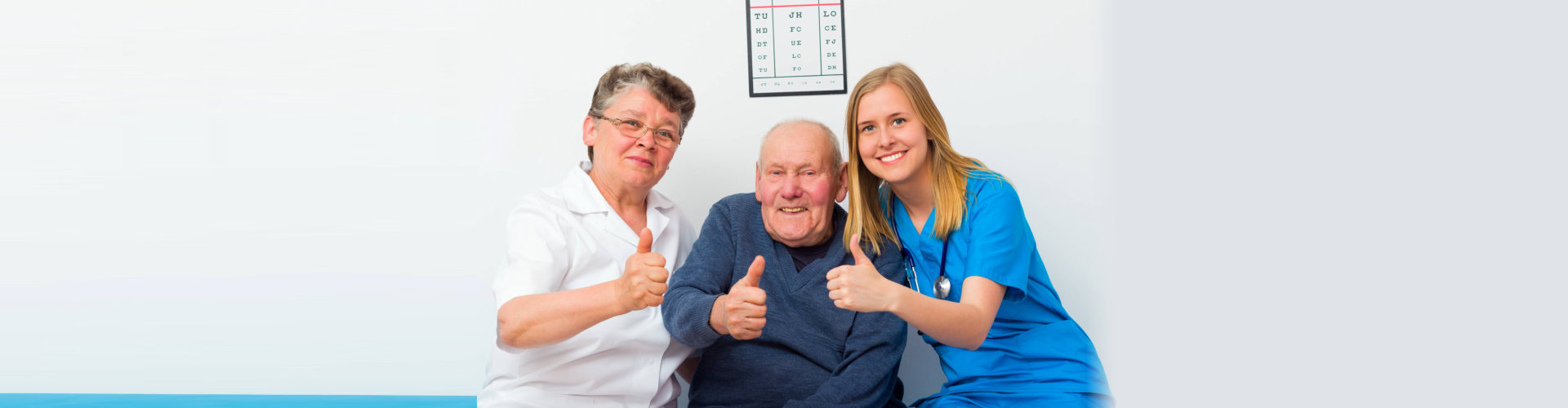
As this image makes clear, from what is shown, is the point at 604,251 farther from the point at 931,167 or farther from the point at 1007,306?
the point at 1007,306

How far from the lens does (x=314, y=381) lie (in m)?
2.60

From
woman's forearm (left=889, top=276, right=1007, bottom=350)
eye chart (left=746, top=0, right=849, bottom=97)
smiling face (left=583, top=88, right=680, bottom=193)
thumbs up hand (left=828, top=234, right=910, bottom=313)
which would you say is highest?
eye chart (left=746, top=0, right=849, bottom=97)

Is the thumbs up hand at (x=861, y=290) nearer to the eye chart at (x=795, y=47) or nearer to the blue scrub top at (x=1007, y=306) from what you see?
the blue scrub top at (x=1007, y=306)

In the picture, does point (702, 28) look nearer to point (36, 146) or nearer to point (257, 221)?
point (257, 221)

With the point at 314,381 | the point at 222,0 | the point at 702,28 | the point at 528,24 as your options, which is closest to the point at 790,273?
the point at 702,28

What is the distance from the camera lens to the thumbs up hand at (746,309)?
1.41m

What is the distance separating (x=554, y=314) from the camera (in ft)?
5.02

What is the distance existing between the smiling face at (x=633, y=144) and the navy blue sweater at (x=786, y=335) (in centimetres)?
19

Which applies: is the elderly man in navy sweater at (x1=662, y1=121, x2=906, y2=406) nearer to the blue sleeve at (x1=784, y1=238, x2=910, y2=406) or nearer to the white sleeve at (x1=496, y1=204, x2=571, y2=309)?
the blue sleeve at (x1=784, y1=238, x2=910, y2=406)

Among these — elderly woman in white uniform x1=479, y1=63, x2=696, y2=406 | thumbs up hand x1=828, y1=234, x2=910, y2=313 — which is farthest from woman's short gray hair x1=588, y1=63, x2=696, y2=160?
thumbs up hand x1=828, y1=234, x2=910, y2=313

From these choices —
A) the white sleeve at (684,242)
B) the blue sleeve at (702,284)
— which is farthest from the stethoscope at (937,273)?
the white sleeve at (684,242)

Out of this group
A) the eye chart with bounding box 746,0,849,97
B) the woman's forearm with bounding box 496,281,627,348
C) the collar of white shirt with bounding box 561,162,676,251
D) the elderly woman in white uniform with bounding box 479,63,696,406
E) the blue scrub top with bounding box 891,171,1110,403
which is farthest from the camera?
the eye chart with bounding box 746,0,849,97

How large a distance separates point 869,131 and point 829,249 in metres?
0.26

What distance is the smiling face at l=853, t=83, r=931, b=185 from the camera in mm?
1649
